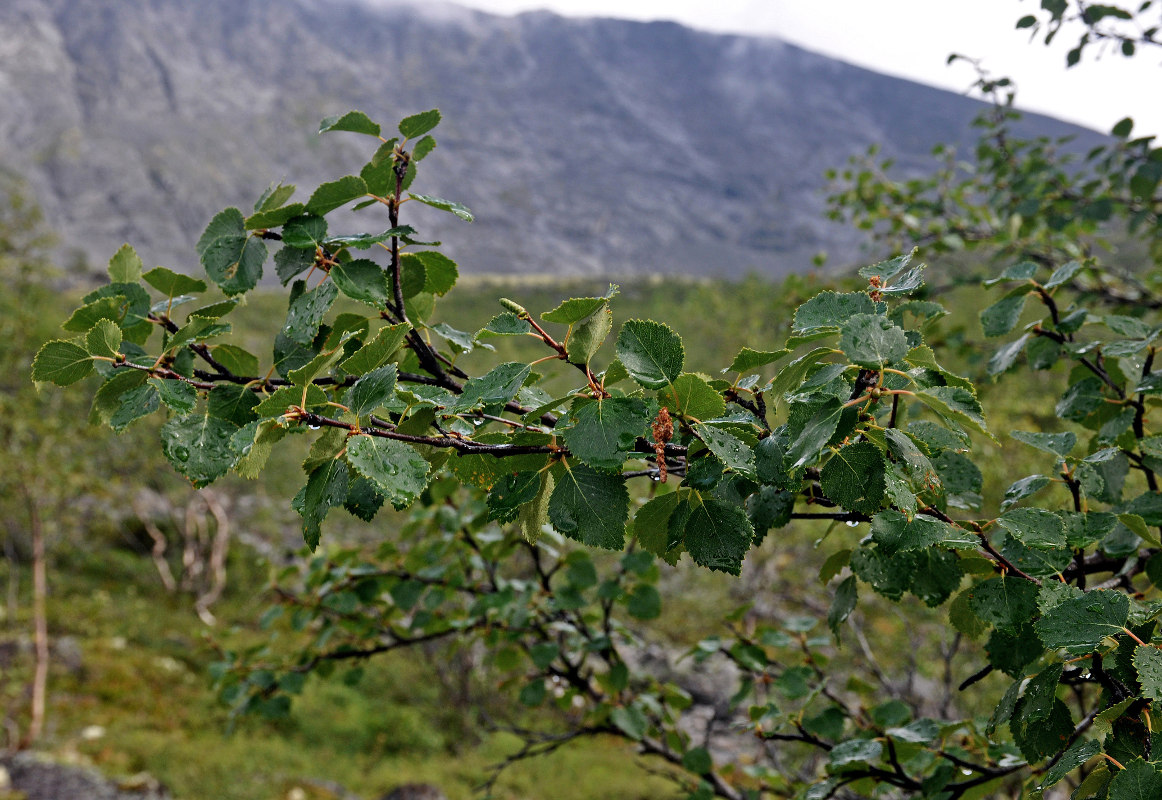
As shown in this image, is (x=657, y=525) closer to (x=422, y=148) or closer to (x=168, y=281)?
(x=422, y=148)

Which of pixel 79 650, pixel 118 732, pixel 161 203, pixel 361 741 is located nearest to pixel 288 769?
pixel 361 741

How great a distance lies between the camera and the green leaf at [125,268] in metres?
1.08

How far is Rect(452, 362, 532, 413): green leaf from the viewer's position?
2.37ft

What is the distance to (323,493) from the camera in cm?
76

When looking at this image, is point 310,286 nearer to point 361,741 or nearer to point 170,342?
point 170,342

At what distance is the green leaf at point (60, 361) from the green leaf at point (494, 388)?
0.58 meters

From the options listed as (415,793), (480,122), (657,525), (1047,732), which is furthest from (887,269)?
(480,122)

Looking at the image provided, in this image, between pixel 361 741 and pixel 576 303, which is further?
pixel 361 741

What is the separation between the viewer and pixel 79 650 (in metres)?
11.2

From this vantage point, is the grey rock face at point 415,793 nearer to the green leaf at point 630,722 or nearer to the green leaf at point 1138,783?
the green leaf at point 630,722

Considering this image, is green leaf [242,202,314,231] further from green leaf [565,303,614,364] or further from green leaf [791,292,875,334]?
green leaf [791,292,875,334]

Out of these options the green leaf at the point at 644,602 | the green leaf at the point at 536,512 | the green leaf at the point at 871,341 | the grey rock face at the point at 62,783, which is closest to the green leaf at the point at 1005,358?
the green leaf at the point at 871,341

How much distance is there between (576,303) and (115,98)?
13480 cm

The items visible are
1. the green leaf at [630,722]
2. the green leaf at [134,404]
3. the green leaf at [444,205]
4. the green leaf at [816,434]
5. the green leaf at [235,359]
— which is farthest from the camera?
the green leaf at [630,722]
